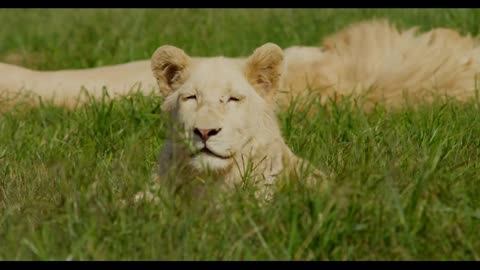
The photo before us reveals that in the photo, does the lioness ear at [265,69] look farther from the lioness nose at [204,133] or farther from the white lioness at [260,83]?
the lioness nose at [204,133]

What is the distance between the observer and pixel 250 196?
440 cm

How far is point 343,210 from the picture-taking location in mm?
3998

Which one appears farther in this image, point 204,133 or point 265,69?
point 265,69

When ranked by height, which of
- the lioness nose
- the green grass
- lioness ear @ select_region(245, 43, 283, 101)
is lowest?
the green grass

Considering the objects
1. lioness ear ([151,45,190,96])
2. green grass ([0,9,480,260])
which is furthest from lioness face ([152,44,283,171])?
green grass ([0,9,480,260])

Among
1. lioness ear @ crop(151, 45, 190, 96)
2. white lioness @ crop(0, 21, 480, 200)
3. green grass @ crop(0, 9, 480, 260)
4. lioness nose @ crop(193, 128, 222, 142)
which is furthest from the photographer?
lioness ear @ crop(151, 45, 190, 96)

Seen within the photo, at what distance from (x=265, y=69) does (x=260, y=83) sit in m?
0.07

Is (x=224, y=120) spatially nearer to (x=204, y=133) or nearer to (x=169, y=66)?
(x=204, y=133)

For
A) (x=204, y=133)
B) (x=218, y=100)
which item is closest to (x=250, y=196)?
(x=204, y=133)

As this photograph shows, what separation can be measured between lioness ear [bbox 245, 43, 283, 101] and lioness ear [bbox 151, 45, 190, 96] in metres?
0.28

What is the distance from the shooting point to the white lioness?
15.4ft

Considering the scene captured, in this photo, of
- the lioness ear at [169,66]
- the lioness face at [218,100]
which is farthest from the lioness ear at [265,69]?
the lioness ear at [169,66]

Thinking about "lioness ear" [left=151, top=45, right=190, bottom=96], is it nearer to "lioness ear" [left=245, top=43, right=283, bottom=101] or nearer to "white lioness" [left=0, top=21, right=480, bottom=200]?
"white lioness" [left=0, top=21, right=480, bottom=200]
